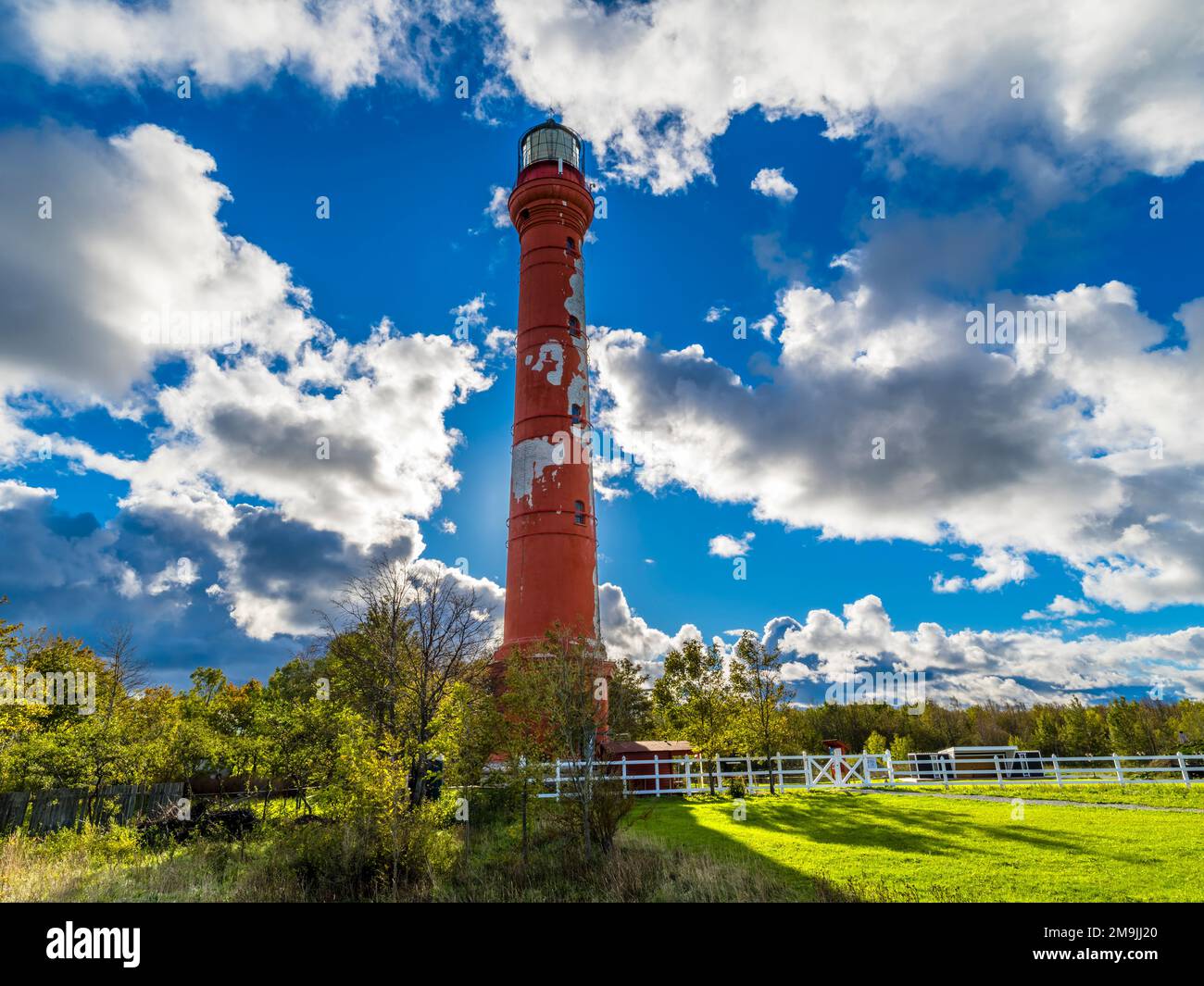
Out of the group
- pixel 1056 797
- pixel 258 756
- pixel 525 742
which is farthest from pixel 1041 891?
pixel 258 756

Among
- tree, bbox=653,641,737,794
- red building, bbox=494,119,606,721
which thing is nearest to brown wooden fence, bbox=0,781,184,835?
red building, bbox=494,119,606,721

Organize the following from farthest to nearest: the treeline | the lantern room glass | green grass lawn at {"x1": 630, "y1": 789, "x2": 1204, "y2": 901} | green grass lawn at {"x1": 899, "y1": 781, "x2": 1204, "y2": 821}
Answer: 1. the lantern room glass
2. the treeline
3. green grass lawn at {"x1": 899, "y1": 781, "x2": 1204, "y2": 821}
4. green grass lawn at {"x1": 630, "y1": 789, "x2": 1204, "y2": 901}

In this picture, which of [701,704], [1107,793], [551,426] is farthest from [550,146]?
[1107,793]

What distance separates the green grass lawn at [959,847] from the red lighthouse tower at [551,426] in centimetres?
938

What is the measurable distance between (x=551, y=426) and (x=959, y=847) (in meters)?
20.6

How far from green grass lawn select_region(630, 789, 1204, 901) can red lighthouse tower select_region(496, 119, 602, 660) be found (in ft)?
30.8

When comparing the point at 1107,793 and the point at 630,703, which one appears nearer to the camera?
the point at 1107,793

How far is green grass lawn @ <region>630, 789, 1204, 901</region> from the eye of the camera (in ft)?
30.2

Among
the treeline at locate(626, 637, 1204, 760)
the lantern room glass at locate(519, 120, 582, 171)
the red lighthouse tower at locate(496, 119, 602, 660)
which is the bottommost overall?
the treeline at locate(626, 637, 1204, 760)

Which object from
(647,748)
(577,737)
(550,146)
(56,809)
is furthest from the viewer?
(550,146)

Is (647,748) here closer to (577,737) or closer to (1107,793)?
(577,737)

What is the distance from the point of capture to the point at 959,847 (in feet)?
39.9

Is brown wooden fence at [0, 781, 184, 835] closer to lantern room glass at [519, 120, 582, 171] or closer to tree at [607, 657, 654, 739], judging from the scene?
tree at [607, 657, 654, 739]

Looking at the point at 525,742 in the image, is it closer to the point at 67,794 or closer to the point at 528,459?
the point at 528,459
